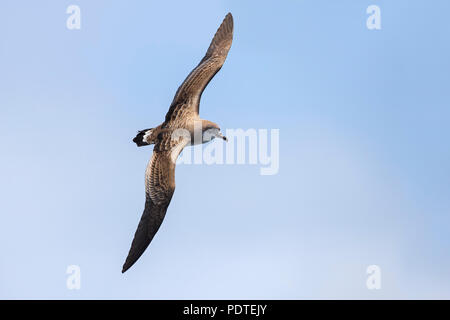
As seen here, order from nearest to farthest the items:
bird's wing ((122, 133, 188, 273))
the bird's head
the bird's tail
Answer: bird's wing ((122, 133, 188, 273)), the bird's tail, the bird's head

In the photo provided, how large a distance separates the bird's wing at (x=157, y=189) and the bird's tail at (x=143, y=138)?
1.64ft

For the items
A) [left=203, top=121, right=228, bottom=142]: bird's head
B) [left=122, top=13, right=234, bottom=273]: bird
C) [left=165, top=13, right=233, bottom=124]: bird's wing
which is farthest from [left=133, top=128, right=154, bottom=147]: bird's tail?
[left=203, top=121, right=228, bottom=142]: bird's head

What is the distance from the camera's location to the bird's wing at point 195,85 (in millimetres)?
19531

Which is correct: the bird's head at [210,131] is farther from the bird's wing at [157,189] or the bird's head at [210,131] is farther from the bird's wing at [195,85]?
the bird's wing at [157,189]

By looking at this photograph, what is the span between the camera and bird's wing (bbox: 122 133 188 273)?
18844 mm

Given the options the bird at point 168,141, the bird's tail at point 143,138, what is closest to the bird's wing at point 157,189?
the bird at point 168,141

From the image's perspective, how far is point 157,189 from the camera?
62.1 ft

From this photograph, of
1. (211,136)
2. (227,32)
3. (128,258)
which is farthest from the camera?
(227,32)

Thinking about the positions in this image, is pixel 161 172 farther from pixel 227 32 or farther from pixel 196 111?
pixel 227 32

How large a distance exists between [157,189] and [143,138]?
67.2 inches

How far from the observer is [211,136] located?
20.0 metres

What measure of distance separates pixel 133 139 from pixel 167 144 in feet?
4.07

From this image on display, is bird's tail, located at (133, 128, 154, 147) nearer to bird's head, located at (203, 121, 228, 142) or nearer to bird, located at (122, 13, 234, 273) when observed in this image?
bird, located at (122, 13, 234, 273)

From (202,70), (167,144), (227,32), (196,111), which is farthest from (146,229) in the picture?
(227,32)
